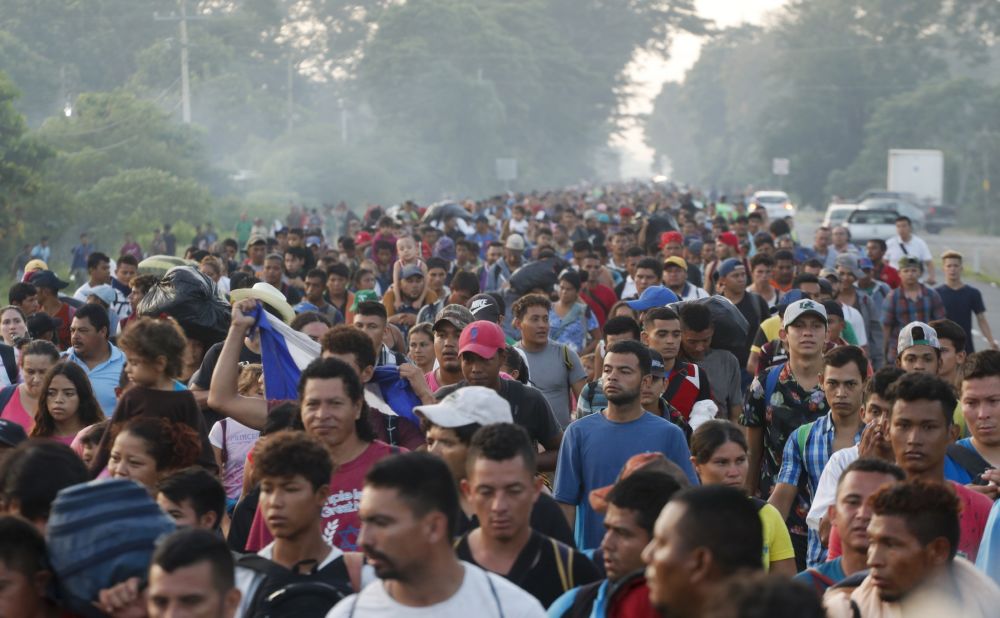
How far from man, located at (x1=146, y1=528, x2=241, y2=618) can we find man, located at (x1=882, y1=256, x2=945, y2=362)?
1024cm

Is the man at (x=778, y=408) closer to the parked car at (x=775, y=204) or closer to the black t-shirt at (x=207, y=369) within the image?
the black t-shirt at (x=207, y=369)

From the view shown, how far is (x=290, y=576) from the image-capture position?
494cm

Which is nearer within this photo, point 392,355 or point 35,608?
point 35,608

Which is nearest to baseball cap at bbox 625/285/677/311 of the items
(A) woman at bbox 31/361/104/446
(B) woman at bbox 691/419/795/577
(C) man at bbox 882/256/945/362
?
(C) man at bbox 882/256/945/362

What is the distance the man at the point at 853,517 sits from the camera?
17.2ft

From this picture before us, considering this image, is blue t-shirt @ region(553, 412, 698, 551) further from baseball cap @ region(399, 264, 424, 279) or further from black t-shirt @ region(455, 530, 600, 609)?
baseball cap @ region(399, 264, 424, 279)

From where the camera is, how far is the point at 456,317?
29.0ft

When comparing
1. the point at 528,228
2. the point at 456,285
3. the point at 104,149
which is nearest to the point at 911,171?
the point at 104,149

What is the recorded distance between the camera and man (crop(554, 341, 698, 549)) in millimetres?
6828

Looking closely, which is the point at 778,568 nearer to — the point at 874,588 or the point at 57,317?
the point at 874,588

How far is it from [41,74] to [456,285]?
1592 inches

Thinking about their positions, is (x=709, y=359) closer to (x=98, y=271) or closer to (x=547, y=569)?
(x=547, y=569)

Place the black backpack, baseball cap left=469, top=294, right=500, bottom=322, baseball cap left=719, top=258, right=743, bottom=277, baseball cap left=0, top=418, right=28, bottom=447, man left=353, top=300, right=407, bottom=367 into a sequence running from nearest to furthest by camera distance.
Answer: the black backpack → baseball cap left=0, top=418, right=28, bottom=447 → man left=353, top=300, right=407, bottom=367 → baseball cap left=469, top=294, right=500, bottom=322 → baseball cap left=719, top=258, right=743, bottom=277

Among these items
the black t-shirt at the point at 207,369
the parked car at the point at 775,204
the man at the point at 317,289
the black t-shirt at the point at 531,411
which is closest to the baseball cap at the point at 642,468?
the black t-shirt at the point at 531,411
